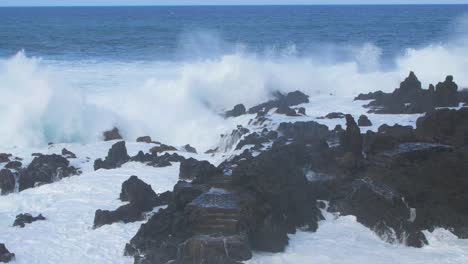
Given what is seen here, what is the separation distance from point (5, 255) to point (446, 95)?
13.1 m

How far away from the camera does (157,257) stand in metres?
9.21

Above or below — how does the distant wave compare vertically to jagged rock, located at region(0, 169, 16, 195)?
above

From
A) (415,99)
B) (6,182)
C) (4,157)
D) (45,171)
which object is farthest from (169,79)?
(6,182)

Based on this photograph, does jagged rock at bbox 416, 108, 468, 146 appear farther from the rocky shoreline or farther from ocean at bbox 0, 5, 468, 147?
ocean at bbox 0, 5, 468, 147

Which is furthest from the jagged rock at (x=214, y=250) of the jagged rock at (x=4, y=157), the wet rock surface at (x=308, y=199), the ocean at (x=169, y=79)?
the ocean at (x=169, y=79)

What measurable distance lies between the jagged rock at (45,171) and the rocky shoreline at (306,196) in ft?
9.98

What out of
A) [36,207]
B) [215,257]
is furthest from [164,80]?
[215,257]

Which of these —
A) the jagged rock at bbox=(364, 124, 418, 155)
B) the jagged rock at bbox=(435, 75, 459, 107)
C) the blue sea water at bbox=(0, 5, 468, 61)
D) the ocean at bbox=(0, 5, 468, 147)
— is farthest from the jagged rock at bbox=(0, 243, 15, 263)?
the blue sea water at bbox=(0, 5, 468, 61)

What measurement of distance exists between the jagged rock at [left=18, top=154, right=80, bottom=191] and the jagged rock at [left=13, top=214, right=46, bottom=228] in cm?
275

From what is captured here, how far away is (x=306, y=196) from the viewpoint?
10.9 meters

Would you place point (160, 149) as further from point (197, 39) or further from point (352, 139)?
point (197, 39)

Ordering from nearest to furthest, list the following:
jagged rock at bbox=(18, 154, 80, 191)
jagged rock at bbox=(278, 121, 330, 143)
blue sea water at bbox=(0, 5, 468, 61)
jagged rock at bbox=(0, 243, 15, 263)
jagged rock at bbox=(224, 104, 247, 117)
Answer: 1. jagged rock at bbox=(0, 243, 15, 263)
2. jagged rock at bbox=(18, 154, 80, 191)
3. jagged rock at bbox=(278, 121, 330, 143)
4. jagged rock at bbox=(224, 104, 247, 117)
5. blue sea water at bbox=(0, 5, 468, 61)

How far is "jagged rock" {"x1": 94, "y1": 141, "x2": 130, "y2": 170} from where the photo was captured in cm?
1603

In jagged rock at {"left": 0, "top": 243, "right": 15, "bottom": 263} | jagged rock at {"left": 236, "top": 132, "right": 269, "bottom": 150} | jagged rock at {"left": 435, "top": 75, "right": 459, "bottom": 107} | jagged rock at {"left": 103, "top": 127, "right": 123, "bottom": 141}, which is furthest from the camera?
Answer: jagged rock at {"left": 103, "top": 127, "right": 123, "bottom": 141}
